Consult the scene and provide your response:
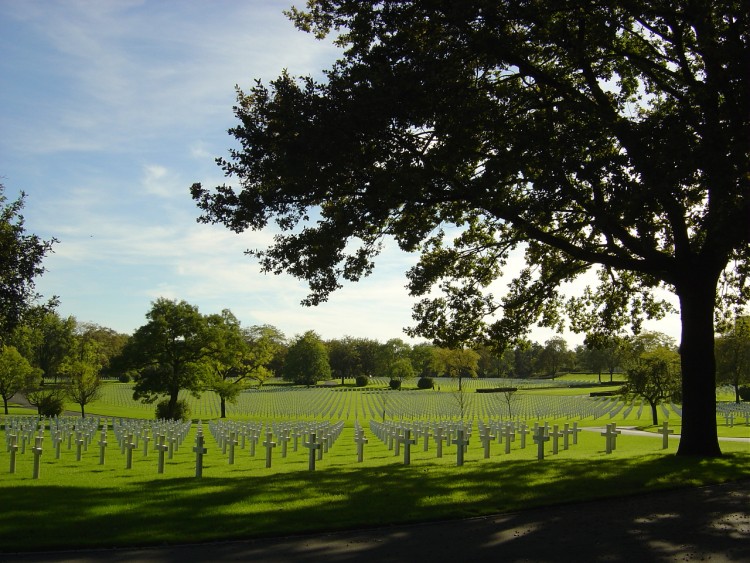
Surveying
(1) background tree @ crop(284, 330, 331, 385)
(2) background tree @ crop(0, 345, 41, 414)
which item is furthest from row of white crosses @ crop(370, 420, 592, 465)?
(1) background tree @ crop(284, 330, 331, 385)

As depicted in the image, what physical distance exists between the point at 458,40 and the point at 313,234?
5134 mm

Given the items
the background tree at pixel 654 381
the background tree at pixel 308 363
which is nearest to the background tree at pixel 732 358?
the background tree at pixel 654 381

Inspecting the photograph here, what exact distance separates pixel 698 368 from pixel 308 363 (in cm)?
9532

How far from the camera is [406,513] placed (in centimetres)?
862

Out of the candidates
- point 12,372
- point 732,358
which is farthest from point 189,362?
point 732,358

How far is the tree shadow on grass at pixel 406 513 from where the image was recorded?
7180 mm

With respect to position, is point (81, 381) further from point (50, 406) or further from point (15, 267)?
point (15, 267)

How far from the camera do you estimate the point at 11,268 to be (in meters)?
15.2

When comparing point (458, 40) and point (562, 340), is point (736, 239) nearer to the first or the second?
point (458, 40)

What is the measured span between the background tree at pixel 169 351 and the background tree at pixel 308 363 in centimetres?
6058

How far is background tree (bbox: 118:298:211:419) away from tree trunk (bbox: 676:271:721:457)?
3541 cm

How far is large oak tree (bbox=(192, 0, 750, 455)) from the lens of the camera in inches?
492

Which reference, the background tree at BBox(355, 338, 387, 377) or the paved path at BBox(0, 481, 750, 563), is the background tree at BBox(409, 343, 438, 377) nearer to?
the background tree at BBox(355, 338, 387, 377)

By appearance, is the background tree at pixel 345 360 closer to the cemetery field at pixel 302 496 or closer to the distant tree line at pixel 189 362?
the distant tree line at pixel 189 362
